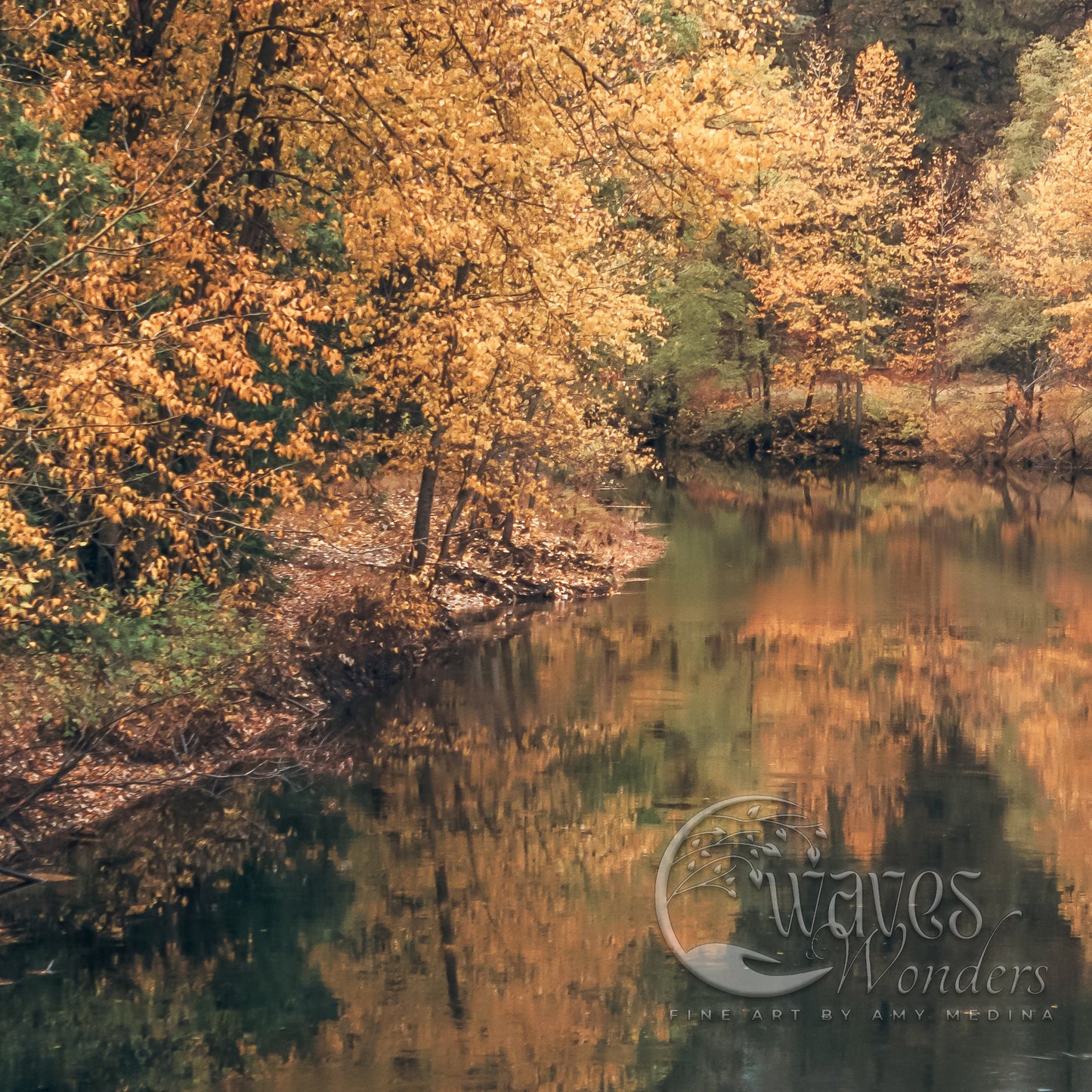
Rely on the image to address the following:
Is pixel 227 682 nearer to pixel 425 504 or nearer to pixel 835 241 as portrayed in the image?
pixel 425 504

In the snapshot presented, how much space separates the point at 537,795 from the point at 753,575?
15.7 metres

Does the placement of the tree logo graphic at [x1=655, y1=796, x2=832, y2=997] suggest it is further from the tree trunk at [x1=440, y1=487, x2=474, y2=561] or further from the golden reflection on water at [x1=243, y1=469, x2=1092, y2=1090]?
the tree trunk at [x1=440, y1=487, x2=474, y2=561]

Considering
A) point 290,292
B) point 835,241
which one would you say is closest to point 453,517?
point 290,292

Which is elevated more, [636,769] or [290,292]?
[290,292]

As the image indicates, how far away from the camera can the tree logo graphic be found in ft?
38.7

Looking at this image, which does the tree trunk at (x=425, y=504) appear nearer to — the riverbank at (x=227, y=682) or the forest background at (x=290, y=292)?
the forest background at (x=290, y=292)

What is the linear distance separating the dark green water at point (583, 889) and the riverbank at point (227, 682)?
0.53 meters

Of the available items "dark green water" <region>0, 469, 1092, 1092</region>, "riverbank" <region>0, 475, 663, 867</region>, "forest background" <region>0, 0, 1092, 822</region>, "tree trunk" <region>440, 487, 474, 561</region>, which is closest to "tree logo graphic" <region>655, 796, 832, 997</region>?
"dark green water" <region>0, 469, 1092, 1092</region>

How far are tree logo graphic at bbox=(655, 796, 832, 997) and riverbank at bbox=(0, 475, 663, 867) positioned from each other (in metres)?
4.33

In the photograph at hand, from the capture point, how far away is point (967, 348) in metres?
53.4

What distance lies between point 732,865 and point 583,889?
1.46m

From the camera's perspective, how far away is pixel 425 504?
2469cm

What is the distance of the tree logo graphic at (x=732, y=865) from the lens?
11789 mm

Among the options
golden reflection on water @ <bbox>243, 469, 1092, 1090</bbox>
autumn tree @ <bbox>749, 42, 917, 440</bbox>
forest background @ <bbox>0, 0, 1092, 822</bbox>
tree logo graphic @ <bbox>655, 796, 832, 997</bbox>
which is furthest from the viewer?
autumn tree @ <bbox>749, 42, 917, 440</bbox>
